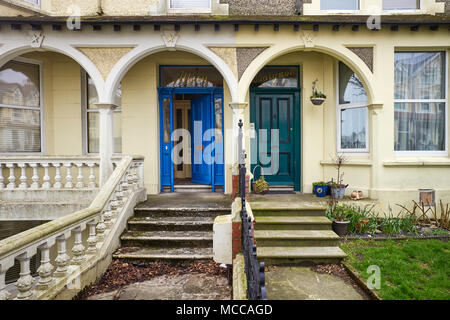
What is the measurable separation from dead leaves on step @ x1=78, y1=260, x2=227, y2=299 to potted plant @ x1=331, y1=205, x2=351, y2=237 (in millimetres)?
2140

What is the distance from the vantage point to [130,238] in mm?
4391

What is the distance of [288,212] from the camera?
4750 mm

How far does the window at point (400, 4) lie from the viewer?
5991mm

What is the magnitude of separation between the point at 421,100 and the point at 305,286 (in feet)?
16.5

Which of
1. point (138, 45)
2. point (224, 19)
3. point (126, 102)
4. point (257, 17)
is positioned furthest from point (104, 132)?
point (257, 17)

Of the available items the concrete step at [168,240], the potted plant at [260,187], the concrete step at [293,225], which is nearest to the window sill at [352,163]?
the potted plant at [260,187]

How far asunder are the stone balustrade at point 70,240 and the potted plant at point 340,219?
3.79m

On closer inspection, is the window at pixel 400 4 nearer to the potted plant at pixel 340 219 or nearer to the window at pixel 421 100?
the window at pixel 421 100

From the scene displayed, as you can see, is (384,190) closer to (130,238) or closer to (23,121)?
(130,238)

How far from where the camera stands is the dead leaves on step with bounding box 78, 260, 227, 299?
3.56 m

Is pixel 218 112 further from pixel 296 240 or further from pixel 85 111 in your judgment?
pixel 296 240

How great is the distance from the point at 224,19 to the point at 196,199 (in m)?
3.86

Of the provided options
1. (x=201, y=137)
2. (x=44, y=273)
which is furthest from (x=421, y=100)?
(x=44, y=273)

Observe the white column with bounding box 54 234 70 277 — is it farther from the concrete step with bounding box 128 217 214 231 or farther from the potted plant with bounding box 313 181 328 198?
the potted plant with bounding box 313 181 328 198
